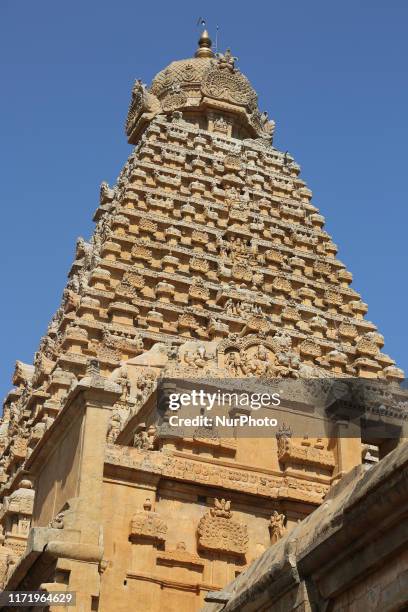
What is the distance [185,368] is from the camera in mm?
21438

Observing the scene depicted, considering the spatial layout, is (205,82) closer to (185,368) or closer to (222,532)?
(185,368)

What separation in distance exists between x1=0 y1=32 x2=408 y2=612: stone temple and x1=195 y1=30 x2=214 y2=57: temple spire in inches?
7.3

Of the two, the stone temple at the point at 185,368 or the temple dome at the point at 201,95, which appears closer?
the stone temple at the point at 185,368

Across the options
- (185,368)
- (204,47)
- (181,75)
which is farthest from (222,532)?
(204,47)

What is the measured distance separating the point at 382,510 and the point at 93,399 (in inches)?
353

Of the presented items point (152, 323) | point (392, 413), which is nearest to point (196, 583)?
point (392, 413)

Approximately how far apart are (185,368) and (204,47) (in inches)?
1367

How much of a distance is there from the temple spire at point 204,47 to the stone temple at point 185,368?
19cm

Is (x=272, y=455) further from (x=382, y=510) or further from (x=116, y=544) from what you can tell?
(x=382, y=510)

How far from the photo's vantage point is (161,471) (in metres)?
18.9

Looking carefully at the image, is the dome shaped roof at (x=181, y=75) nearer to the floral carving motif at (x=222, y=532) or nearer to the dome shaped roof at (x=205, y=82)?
the dome shaped roof at (x=205, y=82)

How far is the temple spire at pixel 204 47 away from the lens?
172ft

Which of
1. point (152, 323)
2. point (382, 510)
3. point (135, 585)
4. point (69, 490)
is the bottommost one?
point (382, 510)

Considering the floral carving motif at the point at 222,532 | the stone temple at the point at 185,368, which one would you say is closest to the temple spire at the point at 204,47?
the stone temple at the point at 185,368
